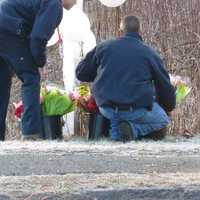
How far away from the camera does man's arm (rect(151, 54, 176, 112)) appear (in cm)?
1007

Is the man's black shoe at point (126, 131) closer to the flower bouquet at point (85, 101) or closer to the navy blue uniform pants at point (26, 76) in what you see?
the flower bouquet at point (85, 101)

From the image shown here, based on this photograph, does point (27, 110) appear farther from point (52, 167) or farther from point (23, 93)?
point (52, 167)

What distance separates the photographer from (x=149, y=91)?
32.8 ft

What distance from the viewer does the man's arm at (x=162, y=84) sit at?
396 inches

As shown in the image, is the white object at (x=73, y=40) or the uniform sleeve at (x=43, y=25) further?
the white object at (x=73, y=40)

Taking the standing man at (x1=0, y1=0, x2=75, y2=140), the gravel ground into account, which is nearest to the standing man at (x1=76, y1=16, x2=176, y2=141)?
the standing man at (x1=0, y1=0, x2=75, y2=140)

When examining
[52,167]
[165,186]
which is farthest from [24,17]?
[165,186]

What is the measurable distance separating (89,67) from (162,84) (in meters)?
0.80

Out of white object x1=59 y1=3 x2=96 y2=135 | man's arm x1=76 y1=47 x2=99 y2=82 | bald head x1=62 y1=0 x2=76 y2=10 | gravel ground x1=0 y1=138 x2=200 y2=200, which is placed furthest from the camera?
white object x1=59 y1=3 x2=96 y2=135

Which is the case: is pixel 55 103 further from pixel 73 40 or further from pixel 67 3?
pixel 73 40

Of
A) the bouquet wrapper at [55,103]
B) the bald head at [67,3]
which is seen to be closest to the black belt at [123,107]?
the bouquet wrapper at [55,103]

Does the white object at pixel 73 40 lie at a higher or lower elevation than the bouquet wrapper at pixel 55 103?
higher

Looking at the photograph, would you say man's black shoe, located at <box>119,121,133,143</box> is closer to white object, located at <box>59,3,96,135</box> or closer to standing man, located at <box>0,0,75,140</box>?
standing man, located at <box>0,0,75,140</box>

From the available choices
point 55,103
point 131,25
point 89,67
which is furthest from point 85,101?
Result: point 131,25
